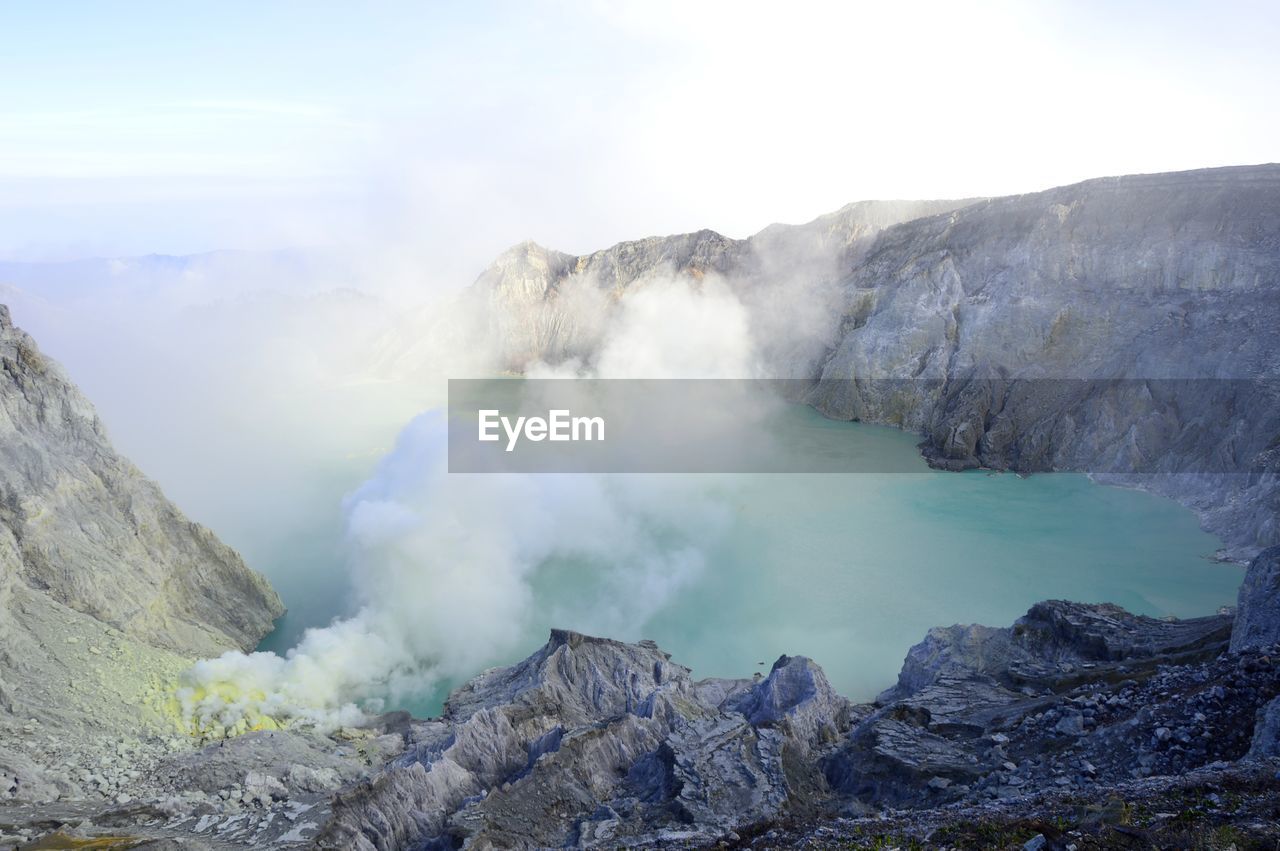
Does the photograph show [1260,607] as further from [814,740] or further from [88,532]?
[88,532]

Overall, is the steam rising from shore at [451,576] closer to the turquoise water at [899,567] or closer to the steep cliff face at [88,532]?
the turquoise water at [899,567]

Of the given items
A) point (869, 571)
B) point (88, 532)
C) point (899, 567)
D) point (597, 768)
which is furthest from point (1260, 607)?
point (88, 532)

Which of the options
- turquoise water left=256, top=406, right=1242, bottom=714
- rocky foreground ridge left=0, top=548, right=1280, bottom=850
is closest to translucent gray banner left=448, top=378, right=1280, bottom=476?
turquoise water left=256, top=406, right=1242, bottom=714

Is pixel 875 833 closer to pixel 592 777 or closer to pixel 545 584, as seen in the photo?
pixel 592 777

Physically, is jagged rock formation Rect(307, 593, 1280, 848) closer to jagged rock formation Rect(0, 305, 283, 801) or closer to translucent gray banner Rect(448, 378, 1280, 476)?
jagged rock formation Rect(0, 305, 283, 801)

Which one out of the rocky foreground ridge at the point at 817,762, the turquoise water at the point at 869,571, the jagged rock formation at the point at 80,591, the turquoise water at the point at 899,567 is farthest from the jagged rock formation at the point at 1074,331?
the jagged rock formation at the point at 80,591

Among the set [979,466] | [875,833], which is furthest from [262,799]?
[979,466]
